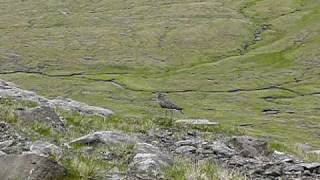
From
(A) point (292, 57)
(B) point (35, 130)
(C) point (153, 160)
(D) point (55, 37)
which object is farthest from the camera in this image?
(D) point (55, 37)

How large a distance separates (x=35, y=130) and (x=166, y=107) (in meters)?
98.3

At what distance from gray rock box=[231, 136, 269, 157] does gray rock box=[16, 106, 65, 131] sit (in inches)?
205

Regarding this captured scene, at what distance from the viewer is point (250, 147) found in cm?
1634

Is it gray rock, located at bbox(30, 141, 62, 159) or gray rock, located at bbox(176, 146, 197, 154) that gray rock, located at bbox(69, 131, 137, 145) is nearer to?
gray rock, located at bbox(176, 146, 197, 154)

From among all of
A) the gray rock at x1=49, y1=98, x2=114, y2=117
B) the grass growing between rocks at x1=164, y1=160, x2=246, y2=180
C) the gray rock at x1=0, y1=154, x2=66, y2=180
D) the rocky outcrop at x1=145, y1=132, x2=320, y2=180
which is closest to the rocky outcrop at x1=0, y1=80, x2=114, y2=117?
the gray rock at x1=49, y1=98, x2=114, y2=117

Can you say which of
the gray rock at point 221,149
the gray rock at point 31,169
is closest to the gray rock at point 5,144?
the gray rock at point 31,169

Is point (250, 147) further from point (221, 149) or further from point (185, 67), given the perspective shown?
point (185, 67)

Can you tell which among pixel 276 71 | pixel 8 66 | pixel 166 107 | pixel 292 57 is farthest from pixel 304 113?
pixel 8 66

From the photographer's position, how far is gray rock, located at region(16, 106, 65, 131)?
1630cm

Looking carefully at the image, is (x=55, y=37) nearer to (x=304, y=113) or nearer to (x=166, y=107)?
(x=166, y=107)

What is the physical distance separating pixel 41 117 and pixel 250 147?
622 centimetres

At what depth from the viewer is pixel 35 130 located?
14.6 m

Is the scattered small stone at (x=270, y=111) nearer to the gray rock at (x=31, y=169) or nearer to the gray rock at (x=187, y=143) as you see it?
the gray rock at (x=187, y=143)

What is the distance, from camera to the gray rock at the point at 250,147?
1574cm
